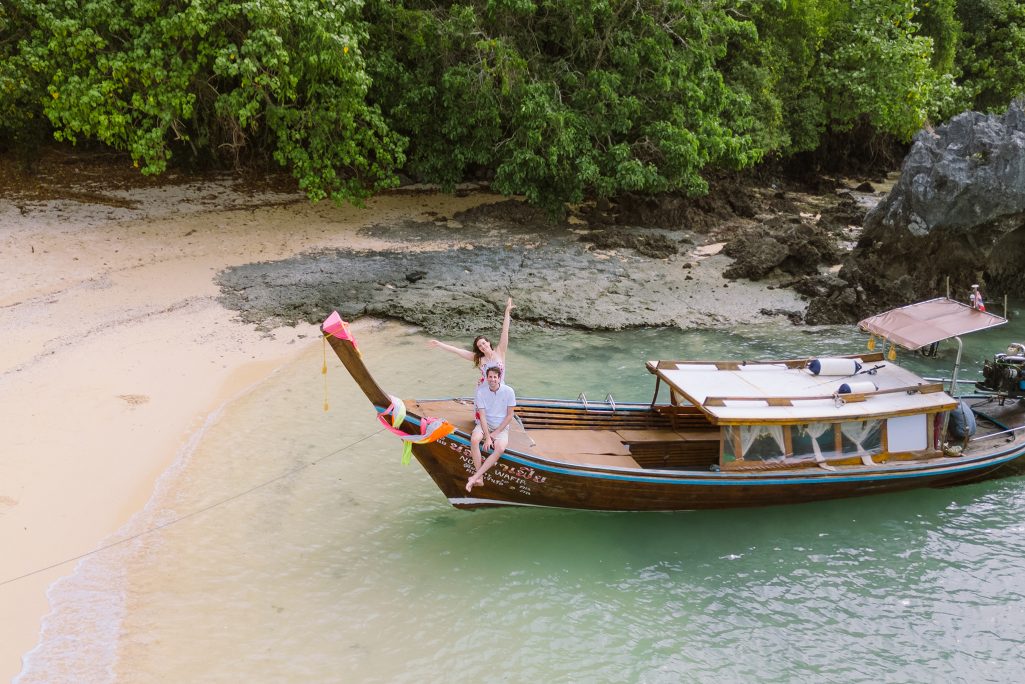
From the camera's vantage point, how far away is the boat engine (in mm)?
10922

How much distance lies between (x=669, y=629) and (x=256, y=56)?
40.3 feet

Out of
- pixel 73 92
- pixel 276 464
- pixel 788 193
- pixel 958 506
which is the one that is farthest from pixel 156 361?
pixel 788 193

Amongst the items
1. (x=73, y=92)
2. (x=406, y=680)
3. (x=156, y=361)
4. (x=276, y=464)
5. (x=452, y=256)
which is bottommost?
(x=406, y=680)

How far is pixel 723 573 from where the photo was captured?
8844 millimetres

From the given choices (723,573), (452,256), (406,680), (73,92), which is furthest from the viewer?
(452,256)

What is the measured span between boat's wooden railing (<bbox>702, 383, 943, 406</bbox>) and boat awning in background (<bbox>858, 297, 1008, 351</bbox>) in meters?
0.50

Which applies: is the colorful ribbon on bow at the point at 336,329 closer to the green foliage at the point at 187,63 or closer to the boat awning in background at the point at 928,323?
the boat awning in background at the point at 928,323

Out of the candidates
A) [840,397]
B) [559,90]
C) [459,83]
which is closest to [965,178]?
[559,90]

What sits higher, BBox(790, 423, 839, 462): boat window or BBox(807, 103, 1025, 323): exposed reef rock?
BBox(807, 103, 1025, 323): exposed reef rock

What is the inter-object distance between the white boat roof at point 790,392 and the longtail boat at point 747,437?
0.02 m

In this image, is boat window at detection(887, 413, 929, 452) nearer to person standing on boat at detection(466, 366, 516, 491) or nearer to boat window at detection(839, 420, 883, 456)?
boat window at detection(839, 420, 883, 456)

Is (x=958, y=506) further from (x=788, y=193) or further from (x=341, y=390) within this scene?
(x=788, y=193)

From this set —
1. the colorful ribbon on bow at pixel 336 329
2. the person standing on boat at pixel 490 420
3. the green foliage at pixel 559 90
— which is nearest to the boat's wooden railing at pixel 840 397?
the person standing on boat at pixel 490 420

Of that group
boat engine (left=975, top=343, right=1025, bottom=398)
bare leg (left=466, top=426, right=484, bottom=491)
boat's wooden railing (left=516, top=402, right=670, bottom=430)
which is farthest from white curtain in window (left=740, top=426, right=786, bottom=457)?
boat engine (left=975, top=343, right=1025, bottom=398)
